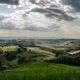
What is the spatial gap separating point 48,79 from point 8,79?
13.6m

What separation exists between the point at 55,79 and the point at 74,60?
87555 millimetres

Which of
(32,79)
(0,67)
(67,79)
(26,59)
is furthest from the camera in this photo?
(26,59)

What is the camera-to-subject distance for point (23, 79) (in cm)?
8800

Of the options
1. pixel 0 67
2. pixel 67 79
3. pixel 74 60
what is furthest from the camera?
pixel 74 60

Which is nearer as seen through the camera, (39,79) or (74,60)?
(39,79)

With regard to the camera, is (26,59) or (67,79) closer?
(67,79)

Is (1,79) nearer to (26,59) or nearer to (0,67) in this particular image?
(0,67)

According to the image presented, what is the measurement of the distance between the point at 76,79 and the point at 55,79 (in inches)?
294

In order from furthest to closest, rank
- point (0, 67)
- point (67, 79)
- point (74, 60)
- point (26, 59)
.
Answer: point (26, 59) → point (74, 60) → point (0, 67) → point (67, 79)

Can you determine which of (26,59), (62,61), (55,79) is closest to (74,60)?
(62,61)

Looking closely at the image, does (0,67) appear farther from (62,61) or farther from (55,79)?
(55,79)

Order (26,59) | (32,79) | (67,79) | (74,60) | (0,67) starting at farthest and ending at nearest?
(26,59) < (74,60) < (0,67) < (32,79) < (67,79)

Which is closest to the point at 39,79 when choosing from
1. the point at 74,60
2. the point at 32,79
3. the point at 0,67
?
the point at 32,79

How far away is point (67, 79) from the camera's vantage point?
8188 cm
